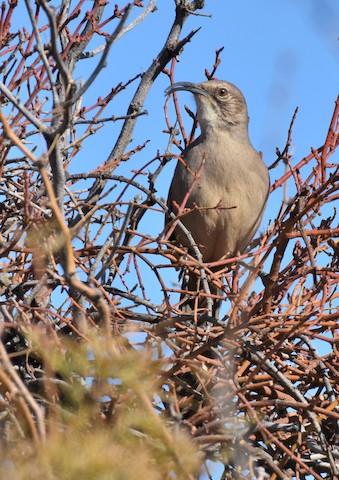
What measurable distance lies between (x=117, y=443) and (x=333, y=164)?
2096 mm

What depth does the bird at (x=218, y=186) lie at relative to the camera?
18.1 feet

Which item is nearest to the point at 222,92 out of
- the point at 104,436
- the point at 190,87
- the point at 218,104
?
the point at 218,104

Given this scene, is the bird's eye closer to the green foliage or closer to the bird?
the bird

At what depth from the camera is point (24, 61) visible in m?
4.28

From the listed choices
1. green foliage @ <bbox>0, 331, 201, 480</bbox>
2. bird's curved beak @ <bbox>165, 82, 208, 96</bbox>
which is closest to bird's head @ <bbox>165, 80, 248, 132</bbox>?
bird's curved beak @ <bbox>165, 82, 208, 96</bbox>

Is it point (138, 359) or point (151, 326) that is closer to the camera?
point (138, 359)

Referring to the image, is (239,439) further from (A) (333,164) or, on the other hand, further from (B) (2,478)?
(A) (333,164)

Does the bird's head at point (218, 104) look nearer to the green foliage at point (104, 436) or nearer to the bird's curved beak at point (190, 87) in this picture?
the bird's curved beak at point (190, 87)

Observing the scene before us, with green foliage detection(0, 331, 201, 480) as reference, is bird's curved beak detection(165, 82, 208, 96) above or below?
above

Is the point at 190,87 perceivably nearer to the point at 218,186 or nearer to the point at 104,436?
the point at 218,186

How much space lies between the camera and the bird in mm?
5523

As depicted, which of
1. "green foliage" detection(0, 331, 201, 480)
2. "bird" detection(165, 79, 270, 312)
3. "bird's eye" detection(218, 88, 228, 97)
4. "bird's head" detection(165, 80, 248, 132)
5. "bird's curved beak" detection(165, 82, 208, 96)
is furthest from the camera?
"bird's eye" detection(218, 88, 228, 97)

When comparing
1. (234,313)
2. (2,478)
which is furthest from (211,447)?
(2,478)

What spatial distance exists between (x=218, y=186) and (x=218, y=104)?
90 cm
